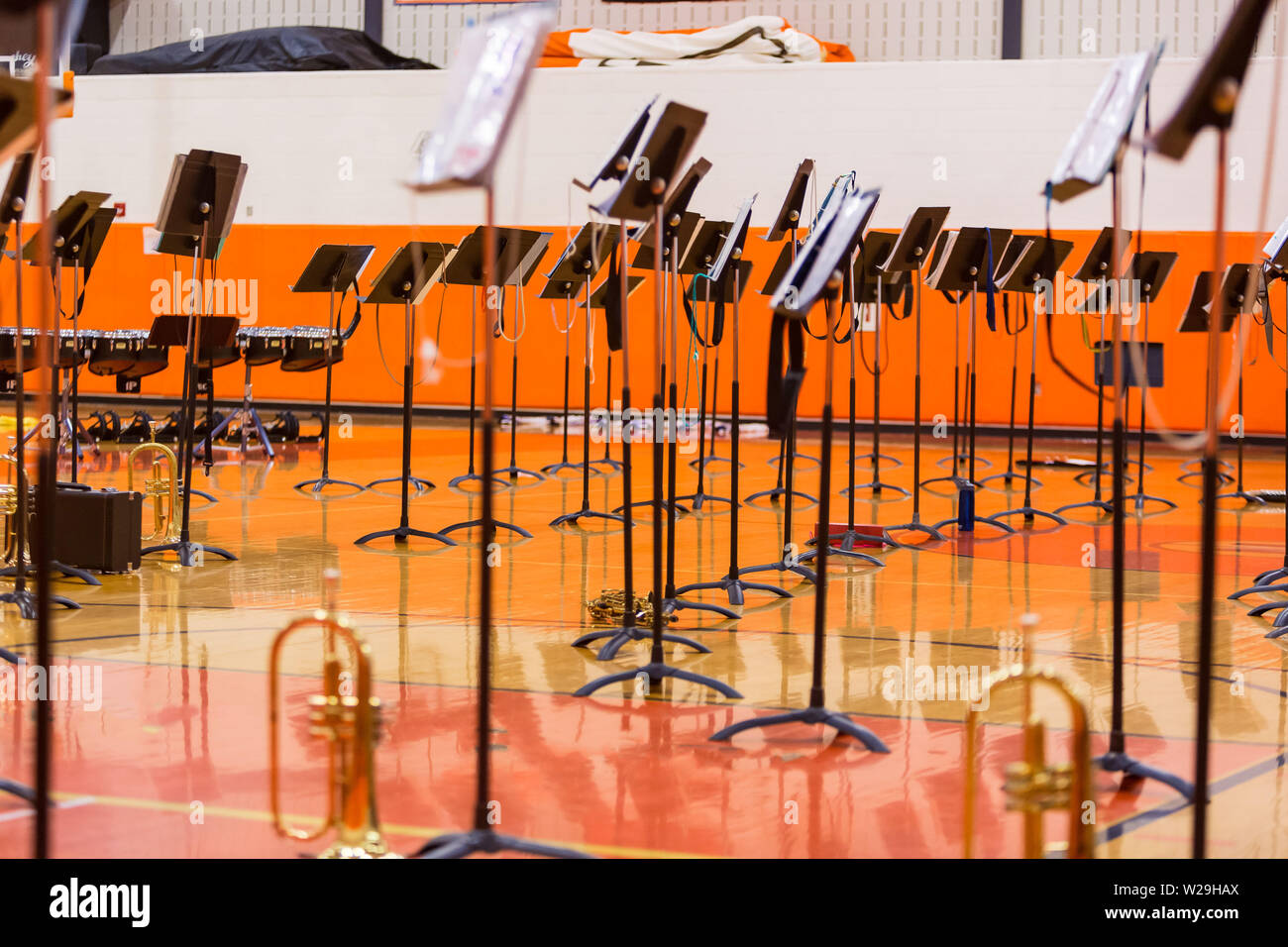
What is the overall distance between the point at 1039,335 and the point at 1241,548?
4955 millimetres

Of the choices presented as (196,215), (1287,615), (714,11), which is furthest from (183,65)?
(1287,615)

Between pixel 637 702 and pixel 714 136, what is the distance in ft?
31.6

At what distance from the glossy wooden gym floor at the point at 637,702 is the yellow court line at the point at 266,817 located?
0.04ft

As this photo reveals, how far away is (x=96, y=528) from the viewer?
560 centimetres

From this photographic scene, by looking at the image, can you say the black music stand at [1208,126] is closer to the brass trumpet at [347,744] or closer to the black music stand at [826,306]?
the black music stand at [826,306]

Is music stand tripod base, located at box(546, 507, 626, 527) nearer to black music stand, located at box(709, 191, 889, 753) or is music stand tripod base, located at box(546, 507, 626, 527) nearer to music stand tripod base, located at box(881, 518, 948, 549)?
music stand tripod base, located at box(881, 518, 948, 549)

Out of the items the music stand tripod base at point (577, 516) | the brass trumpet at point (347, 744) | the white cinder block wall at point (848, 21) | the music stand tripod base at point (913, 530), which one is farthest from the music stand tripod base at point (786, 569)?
the white cinder block wall at point (848, 21)

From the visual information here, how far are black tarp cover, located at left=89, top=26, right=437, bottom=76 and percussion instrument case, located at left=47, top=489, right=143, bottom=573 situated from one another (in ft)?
29.0

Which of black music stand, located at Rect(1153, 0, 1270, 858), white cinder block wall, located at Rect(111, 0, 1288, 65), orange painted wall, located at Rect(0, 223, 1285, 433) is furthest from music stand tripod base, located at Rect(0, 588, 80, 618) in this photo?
white cinder block wall, located at Rect(111, 0, 1288, 65)

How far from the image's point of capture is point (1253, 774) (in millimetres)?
3287

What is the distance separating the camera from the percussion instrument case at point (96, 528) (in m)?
5.58

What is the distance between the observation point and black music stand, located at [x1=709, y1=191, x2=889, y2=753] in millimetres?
3285

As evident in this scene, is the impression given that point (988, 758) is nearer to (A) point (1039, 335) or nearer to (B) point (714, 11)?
(A) point (1039, 335)

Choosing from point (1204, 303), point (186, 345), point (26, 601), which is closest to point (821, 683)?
point (26, 601)
